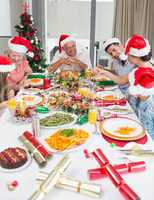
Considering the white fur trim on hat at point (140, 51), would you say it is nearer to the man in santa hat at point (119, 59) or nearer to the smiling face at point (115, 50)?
the man in santa hat at point (119, 59)

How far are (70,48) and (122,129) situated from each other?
1.67 m

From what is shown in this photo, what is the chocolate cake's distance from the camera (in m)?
1.15

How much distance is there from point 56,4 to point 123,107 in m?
3.38

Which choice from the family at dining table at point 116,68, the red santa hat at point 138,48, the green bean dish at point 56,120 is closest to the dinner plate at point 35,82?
the family at dining table at point 116,68

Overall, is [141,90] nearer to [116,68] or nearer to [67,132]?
[67,132]

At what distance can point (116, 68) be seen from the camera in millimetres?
2918

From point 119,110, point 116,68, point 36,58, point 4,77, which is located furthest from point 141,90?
point 36,58

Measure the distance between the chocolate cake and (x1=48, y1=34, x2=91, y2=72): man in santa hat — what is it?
1750 mm

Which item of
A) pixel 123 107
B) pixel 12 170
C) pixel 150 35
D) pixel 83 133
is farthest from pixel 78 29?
pixel 12 170

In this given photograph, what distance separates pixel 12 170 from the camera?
44.5 inches

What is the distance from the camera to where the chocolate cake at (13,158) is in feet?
3.76

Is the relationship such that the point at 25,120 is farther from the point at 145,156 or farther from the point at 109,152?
the point at 145,156

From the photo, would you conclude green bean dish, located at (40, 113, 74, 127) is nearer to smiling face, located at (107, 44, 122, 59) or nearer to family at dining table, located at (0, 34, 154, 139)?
family at dining table, located at (0, 34, 154, 139)

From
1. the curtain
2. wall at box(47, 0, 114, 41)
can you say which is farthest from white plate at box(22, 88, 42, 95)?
wall at box(47, 0, 114, 41)
